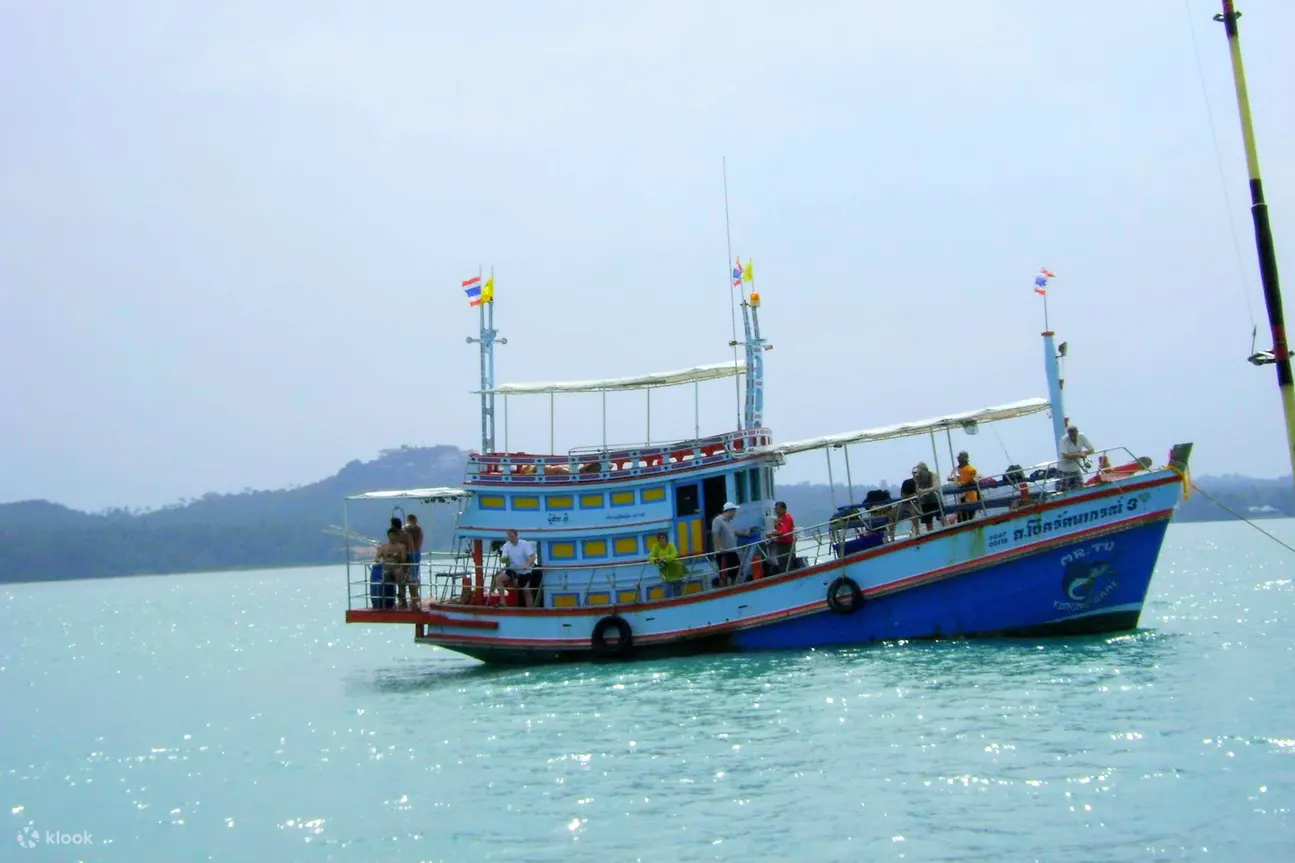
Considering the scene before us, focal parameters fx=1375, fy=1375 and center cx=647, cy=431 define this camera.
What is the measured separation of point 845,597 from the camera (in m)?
21.7

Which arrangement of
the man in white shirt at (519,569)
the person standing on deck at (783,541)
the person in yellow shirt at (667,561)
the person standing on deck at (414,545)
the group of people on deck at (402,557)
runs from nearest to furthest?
the person standing on deck at (783,541), the person in yellow shirt at (667,561), the man in white shirt at (519,569), the group of people on deck at (402,557), the person standing on deck at (414,545)

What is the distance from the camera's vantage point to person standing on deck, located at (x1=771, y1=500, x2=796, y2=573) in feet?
73.6

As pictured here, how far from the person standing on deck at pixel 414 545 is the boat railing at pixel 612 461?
4.12 ft

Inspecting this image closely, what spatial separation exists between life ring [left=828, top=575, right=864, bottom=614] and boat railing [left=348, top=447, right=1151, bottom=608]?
51 centimetres

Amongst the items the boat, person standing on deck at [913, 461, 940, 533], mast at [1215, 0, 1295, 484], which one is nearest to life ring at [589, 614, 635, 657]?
→ the boat

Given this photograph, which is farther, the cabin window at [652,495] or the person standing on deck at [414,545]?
the person standing on deck at [414,545]

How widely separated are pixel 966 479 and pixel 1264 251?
36.6 feet

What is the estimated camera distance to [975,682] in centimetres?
1786

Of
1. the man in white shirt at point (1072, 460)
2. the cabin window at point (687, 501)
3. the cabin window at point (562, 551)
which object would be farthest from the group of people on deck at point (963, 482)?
the cabin window at point (562, 551)

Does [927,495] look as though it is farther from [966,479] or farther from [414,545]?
[414,545]

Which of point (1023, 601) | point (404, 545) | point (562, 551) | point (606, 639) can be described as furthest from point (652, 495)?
point (1023, 601)

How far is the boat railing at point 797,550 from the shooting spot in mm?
21516

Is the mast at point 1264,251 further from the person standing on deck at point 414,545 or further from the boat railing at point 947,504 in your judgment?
the person standing on deck at point 414,545

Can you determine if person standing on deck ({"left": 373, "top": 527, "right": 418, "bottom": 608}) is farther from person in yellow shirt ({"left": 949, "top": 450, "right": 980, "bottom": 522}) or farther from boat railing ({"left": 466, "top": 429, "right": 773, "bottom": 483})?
person in yellow shirt ({"left": 949, "top": 450, "right": 980, "bottom": 522})
